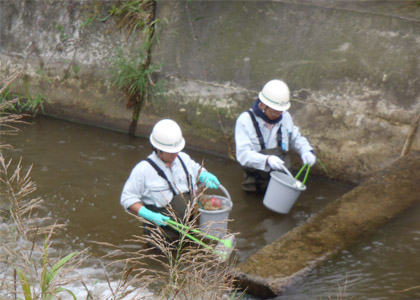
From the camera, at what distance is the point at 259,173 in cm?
605

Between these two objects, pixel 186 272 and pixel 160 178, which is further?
pixel 160 178

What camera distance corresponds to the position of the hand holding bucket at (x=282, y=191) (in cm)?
548

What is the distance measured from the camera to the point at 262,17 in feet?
22.9

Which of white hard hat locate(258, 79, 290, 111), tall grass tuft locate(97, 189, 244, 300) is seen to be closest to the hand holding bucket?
white hard hat locate(258, 79, 290, 111)

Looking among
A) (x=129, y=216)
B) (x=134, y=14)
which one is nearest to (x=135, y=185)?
(x=129, y=216)

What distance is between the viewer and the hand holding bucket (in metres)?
5.48

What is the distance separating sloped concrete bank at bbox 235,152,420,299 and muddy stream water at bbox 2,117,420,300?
0.08 metres

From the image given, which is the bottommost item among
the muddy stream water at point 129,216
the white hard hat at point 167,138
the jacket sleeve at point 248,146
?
the muddy stream water at point 129,216

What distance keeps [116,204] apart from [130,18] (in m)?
2.82

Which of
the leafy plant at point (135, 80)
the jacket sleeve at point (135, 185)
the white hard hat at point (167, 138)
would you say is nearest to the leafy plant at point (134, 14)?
the leafy plant at point (135, 80)

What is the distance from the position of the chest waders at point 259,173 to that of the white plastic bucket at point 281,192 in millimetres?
269

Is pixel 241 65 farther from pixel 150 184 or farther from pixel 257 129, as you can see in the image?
pixel 150 184

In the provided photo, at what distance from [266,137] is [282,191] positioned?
24.9 inches

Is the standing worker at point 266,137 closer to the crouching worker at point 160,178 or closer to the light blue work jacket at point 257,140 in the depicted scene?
the light blue work jacket at point 257,140
